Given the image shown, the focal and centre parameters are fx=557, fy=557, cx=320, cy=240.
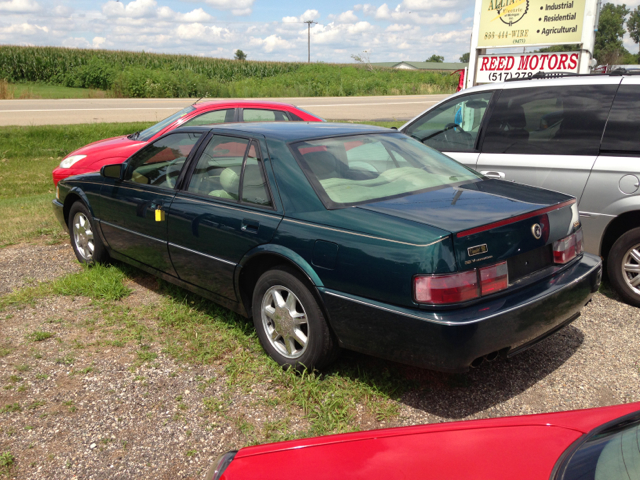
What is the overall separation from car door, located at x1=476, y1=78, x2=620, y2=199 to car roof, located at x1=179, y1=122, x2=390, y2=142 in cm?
135

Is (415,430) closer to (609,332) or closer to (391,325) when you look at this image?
(391,325)

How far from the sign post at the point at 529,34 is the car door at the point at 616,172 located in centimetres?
521

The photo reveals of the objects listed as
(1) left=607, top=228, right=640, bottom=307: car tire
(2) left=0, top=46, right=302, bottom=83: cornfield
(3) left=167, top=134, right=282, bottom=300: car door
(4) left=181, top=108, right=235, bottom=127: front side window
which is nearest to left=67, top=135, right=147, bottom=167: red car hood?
(4) left=181, top=108, right=235, bottom=127: front side window

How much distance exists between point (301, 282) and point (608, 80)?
10.9 feet

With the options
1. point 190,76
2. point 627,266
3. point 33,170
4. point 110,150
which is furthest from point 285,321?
point 190,76

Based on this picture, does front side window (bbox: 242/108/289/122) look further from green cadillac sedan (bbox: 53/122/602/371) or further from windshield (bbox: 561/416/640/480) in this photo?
windshield (bbox: 561/416/640/480)

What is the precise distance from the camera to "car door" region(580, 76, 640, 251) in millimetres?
4391

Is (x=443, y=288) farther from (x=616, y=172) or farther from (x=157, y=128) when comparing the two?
(x=157, y=128)

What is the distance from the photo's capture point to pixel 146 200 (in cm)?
451

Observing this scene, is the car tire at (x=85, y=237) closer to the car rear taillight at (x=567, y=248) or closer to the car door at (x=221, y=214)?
the car door at (x=221, y=214)

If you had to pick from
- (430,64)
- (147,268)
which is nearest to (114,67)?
(147,268)

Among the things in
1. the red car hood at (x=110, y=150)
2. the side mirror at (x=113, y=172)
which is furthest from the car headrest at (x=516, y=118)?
the red car hood at (x=110, y=150)

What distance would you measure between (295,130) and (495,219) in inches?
64.5

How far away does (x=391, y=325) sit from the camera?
286 centimetres
